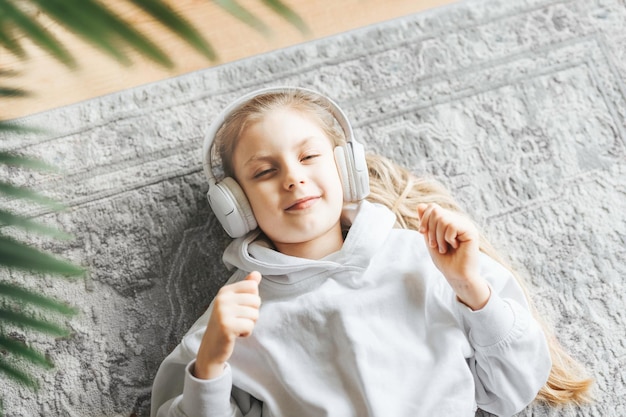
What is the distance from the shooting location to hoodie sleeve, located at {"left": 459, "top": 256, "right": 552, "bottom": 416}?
107 centimetres

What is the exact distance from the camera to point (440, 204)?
1.32 meters

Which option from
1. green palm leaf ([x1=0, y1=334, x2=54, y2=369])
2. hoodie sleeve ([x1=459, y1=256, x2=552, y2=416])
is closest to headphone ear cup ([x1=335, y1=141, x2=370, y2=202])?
hoodie sleeve ([x1=459, y1=256, x2=552, y2=416])

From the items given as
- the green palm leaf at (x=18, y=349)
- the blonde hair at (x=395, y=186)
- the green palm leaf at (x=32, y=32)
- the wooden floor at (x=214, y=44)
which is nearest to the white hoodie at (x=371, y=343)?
the blonde hair at (x=395, y=186)

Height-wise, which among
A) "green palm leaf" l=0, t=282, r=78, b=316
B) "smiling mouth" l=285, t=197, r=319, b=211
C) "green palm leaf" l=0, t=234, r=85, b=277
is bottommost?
"green palm leaf" l=0, t=282, r=78, b=316

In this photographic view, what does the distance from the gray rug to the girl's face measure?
0.23 metres

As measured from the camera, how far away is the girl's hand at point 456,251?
1.02 metres

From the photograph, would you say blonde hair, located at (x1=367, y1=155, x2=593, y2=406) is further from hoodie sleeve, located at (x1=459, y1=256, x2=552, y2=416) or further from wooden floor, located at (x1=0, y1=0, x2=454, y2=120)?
wooden floor, located at (x1=0, y1=0, x2=454, y2=120)

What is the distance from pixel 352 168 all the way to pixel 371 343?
31cm

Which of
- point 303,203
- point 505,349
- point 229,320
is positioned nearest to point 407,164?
point 303,203

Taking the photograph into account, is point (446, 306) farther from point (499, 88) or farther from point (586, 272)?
point (499, 88)

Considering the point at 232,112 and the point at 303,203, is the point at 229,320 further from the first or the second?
the point at 232,112

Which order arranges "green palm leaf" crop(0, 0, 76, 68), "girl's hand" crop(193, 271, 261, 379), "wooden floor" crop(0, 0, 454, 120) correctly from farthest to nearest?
"wooden floor" crop(0, 0, 454, 120) → "girl's hand" crop(193, 271, 261, 379) → "green palm leaf" crop(0, 0, 76, 68)

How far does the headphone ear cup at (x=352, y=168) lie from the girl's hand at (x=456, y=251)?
146 mm

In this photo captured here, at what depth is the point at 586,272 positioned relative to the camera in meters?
1.30
